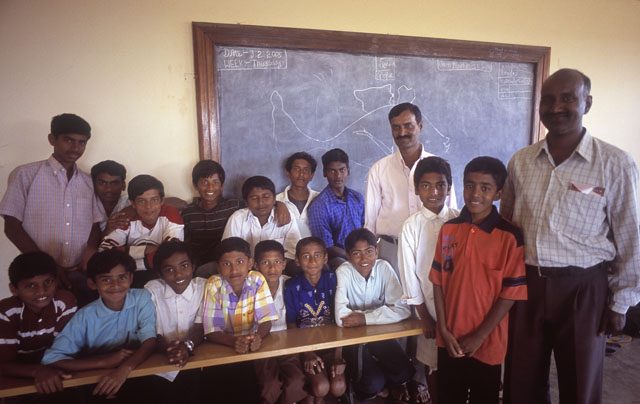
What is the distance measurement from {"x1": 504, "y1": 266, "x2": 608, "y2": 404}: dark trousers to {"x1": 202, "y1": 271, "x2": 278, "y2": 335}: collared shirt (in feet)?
4.02

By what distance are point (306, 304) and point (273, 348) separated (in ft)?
1.27

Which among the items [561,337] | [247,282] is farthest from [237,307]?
[561,337]

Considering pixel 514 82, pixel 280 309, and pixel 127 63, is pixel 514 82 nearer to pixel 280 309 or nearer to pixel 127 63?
pixel 280 309

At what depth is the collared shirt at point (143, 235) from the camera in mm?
1911

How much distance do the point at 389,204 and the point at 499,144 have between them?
1729 millimetres

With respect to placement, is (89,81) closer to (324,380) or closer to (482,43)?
(324,380)

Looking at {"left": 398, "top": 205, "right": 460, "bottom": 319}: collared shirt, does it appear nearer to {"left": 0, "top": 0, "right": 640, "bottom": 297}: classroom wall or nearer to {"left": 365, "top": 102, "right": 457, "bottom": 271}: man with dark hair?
{"left": 365, "top": 102, "right": 457, "bottom": 271}: man with dark hair

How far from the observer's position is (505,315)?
4.96ft

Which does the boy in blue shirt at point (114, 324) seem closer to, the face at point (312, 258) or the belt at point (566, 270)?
the face at point (312, 258)

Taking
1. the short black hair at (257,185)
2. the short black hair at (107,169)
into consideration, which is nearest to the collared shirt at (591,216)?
the short black hair at (257,185)

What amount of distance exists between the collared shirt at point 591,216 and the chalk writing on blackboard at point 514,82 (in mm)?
2006

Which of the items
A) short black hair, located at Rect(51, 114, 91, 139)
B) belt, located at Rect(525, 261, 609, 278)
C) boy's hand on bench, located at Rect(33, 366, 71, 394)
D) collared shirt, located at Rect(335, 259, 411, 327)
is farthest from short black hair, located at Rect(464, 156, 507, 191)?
short black hair, located at Rect(51, 114, 91, 139)

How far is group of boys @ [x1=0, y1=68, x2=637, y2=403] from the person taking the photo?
1.52 m

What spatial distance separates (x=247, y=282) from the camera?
1.85 metres
